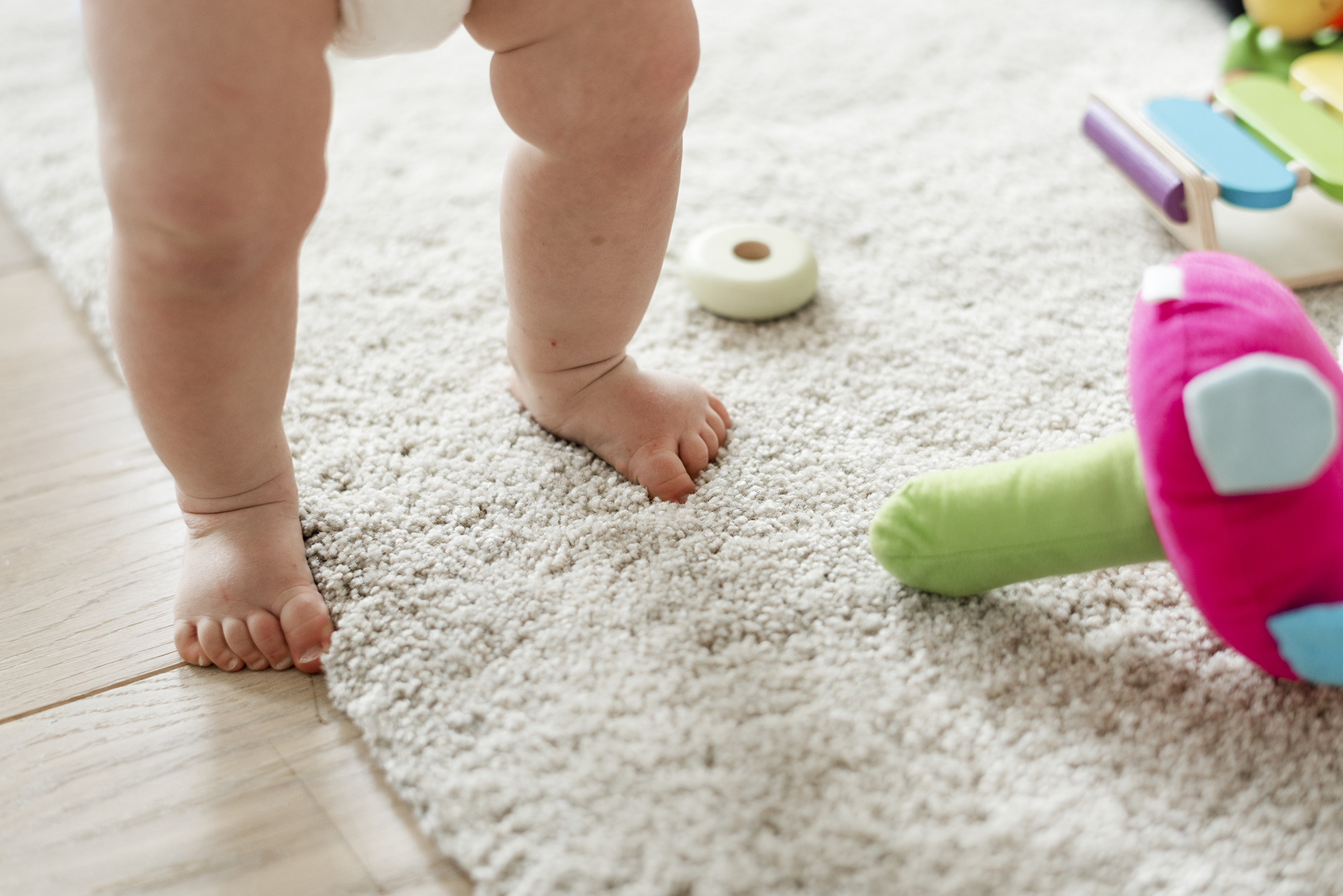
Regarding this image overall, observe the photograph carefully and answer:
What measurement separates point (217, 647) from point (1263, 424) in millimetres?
620

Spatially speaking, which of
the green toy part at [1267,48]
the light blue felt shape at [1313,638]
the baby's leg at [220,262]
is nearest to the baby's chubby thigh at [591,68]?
the baby's leg at [220,262]

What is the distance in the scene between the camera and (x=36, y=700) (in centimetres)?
69

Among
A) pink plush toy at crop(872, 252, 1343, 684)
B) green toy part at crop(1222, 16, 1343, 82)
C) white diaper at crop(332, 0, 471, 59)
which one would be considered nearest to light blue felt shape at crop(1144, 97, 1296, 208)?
green toy part at crop(1222, 16, 1343, 82)

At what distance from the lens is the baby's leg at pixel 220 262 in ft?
1.74

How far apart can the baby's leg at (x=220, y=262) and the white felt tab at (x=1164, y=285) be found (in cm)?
47

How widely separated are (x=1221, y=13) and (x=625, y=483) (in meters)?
1.17

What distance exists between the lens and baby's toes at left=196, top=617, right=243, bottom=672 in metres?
0.70

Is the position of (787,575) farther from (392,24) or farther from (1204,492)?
(392,24)

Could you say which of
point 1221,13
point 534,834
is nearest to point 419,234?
point 534,834

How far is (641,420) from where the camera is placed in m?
0.81

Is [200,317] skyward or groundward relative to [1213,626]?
skyward

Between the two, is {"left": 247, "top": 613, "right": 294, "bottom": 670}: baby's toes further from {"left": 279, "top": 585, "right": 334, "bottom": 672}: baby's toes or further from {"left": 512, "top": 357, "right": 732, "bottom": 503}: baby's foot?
{"left": 512, "top": 357, "right": 732, "bottom": 503}: baby's foot

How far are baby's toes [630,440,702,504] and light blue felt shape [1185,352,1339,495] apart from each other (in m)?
0.36

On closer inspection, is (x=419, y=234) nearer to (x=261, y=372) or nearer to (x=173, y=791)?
(x=261, y=372)
